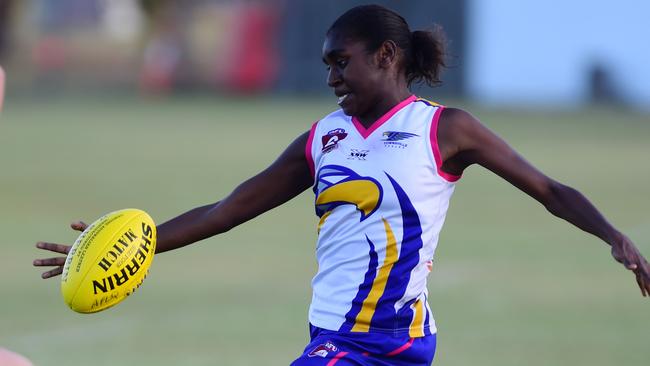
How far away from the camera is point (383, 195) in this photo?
5719mm

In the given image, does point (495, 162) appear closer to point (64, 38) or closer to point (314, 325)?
point (314, 325)

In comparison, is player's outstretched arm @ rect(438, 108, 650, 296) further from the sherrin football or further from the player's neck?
the sherrin football

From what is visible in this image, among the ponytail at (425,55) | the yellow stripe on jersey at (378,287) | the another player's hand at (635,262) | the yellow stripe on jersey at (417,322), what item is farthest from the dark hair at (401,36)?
the another player's hand at (635,262)

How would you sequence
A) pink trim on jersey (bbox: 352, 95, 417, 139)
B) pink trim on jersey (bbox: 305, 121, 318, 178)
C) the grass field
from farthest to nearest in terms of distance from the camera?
the grass field → pink trim on jersey (bbox: 305, 121, 318, 178) → pink trim on jersey (bbox: 352, 95, 417, 139)

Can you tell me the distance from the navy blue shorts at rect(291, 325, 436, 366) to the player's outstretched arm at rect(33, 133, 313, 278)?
743 millimetres

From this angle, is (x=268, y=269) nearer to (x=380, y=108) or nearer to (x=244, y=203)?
(x=244, y=203)

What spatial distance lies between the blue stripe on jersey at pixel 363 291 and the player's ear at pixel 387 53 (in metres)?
0.77

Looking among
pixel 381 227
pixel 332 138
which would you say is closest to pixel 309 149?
pixel 332 138

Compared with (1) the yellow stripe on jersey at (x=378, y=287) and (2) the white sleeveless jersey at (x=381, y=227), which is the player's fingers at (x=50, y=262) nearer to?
(2) the white sleeveless jersey at (x=381, y=227)

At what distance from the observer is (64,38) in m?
54.7

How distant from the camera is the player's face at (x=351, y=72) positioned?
5.80 metres

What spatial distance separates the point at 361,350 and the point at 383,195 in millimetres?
644

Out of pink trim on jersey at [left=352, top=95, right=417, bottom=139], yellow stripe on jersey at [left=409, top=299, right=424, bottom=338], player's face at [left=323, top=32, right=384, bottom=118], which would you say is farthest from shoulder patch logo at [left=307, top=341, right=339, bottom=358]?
player's face at [left=323, top=32, right=384, bottom=118]

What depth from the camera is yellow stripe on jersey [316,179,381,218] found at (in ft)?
18.8
